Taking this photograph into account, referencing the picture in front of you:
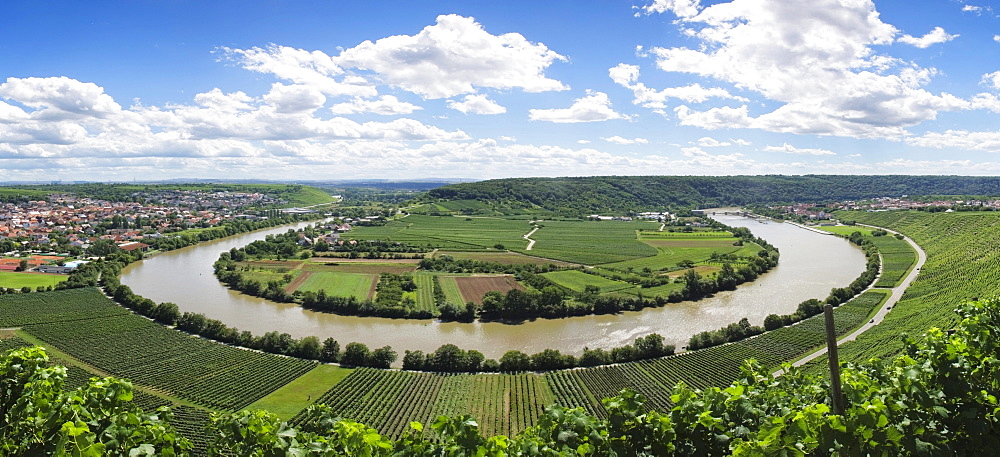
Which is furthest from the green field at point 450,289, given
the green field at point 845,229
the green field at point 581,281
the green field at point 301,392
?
the green field at point 845,229

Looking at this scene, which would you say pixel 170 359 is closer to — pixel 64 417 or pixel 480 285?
pixel 480 285

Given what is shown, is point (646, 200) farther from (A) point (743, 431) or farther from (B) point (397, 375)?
(A) point (743, 431)

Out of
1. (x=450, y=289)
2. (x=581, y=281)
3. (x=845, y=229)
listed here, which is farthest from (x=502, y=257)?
(x=845, y=229)

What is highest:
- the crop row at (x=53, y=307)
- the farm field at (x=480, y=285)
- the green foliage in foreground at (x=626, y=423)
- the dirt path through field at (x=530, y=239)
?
the green foliage in foreground at (x=626, y=423)

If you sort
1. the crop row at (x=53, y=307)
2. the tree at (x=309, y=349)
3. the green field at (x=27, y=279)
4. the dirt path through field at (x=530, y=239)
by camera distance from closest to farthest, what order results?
the tree at (x=309, y=349), the crop row at (x=53, y=307), the green field at (x=27, y=279), the dirt path through field at (x=530, y=239)

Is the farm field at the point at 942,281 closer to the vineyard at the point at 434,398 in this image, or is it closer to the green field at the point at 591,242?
the vineyard at the point at 434,398

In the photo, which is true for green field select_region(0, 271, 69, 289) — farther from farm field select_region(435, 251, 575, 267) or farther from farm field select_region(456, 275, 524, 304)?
farm field select_region(435, 251, 575, 267)

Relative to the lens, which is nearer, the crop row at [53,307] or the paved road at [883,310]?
the paved road at [883,310]
